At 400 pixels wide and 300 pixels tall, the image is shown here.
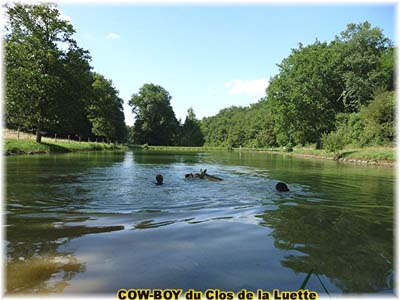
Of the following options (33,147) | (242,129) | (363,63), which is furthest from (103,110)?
(242,129)

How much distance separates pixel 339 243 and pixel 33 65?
1561 inches

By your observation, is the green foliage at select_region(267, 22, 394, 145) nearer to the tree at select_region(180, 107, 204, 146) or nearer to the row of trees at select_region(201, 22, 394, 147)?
the row of trees at select_region(201, 22, 394, 147)

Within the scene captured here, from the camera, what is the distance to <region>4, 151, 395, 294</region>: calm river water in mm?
4262

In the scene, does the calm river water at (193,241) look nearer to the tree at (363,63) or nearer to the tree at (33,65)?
the tree at (33,65)

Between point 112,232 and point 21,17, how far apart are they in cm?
4040

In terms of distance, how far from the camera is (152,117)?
99.1 m

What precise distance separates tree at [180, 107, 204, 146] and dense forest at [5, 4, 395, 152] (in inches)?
799

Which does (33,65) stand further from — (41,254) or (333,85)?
(333,85)

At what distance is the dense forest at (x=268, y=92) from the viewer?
37375 mm

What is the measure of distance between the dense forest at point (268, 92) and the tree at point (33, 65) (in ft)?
0.33

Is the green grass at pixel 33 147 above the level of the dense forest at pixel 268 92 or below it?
below

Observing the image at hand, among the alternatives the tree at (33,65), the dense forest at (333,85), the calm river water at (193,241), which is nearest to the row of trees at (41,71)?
the tree at (33,65)

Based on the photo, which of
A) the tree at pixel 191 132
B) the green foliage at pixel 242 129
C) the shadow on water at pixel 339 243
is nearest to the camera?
the shadow on water at pixel 339 243

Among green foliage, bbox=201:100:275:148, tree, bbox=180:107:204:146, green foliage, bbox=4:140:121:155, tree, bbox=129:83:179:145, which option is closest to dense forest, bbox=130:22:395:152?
green foliage, bbox=201:100:275:148
